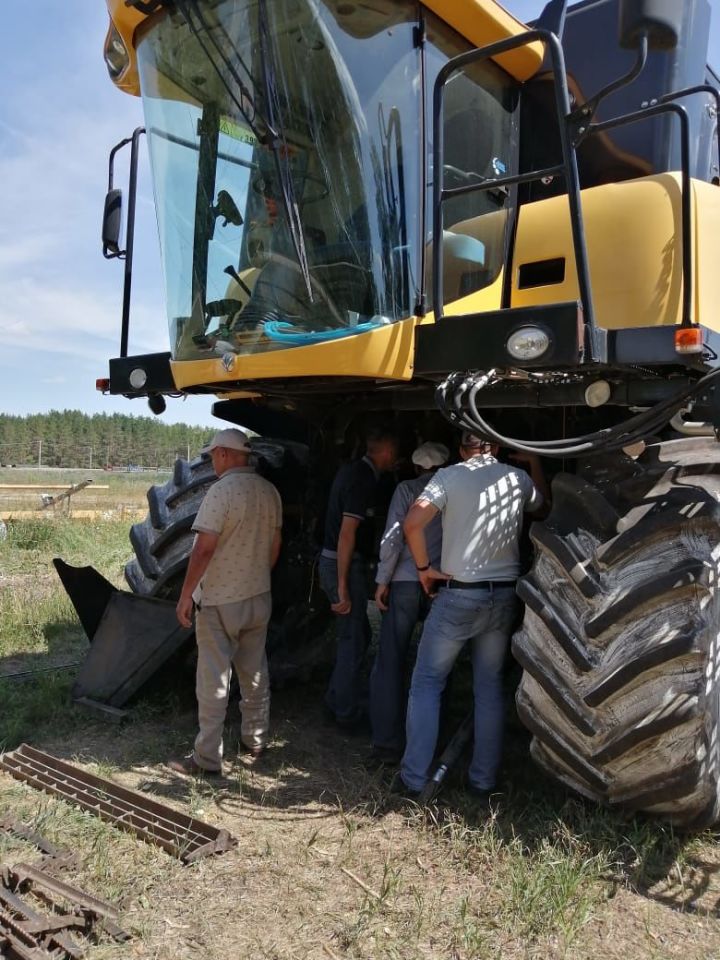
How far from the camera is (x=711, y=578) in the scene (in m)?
2.88

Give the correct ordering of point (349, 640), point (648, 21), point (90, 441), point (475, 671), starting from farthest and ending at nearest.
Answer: point (90, 441), point (349, 640), point (475, 671), point (648, 21)

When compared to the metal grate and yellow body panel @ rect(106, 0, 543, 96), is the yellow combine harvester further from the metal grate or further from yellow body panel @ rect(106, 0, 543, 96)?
the metal grate

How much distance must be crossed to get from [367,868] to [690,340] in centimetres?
217

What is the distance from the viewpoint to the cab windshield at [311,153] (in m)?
3.27

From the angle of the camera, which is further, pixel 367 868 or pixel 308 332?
pixel 308 332

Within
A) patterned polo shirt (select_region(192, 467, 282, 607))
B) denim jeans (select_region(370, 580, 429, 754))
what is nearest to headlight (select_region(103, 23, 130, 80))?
patterned polo shirt (select_region(192, 467, 282, 607))

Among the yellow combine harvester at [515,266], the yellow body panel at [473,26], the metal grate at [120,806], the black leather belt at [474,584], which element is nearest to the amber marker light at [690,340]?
the yellow combine harvester at [515,266]

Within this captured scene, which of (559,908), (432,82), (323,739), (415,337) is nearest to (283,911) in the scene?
(559,908)

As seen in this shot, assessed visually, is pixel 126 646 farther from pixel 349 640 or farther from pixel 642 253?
pixel 642 253

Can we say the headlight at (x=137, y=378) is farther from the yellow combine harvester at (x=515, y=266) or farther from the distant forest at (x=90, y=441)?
the distant forest at (x=90, y=441)

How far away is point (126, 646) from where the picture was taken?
4.71 meters

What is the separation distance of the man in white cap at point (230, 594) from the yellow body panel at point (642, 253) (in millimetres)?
1643

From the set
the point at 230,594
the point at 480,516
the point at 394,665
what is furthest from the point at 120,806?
the point at 480,516

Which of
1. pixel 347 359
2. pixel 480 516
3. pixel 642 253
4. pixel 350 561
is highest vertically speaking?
pixel 642 253
